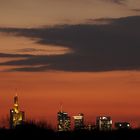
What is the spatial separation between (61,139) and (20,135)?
15.6ft

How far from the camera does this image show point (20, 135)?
7588 centimetres

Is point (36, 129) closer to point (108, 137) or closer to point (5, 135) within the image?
Result: point (5, 135)

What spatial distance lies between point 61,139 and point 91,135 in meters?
2.66

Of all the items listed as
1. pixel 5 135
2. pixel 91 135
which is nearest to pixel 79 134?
pixel 91 135

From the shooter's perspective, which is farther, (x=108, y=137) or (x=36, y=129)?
(x=36, y=129)

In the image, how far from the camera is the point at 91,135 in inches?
2889

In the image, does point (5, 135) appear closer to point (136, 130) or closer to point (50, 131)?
point (50, 131)

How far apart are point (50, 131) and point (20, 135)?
3042mm

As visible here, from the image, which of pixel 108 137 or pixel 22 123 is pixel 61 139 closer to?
pixel 108 137

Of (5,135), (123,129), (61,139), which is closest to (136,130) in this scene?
(123,129)

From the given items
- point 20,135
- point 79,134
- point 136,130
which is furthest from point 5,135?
point 136,130

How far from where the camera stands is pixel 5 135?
75.8m

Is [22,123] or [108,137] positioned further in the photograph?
[22,123]

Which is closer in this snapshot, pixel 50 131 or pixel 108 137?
pixel 108 137
